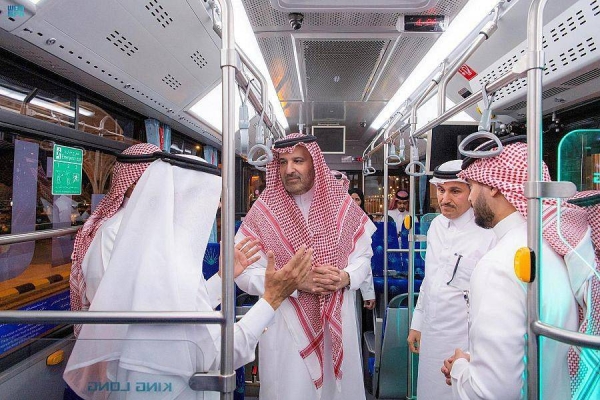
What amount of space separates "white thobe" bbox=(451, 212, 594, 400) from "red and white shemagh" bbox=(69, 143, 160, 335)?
1.50 metres

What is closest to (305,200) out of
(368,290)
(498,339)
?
(368,290)

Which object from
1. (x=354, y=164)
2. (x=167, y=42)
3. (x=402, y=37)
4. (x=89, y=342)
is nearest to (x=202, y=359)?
(x=89, y=342)

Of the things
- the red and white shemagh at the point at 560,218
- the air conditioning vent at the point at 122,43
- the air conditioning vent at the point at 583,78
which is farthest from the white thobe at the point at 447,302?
the air conditioning vent at the point at 122,43

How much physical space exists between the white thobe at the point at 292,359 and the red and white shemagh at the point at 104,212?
2.60ft

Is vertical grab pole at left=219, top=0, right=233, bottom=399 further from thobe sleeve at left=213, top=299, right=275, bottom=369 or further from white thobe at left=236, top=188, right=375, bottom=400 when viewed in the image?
white thobe at left=236, top=188, right=375, bottom=400

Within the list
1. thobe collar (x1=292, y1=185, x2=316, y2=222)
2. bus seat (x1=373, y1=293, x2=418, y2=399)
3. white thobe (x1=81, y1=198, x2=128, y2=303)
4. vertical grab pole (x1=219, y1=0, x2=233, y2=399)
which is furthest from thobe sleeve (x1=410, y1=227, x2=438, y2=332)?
white thobe (x1=81, y1=198, x2=128, y2=303)

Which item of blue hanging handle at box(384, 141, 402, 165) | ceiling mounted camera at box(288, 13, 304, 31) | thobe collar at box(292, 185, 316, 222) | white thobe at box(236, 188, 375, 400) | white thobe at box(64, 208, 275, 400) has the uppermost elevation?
ceiling mounted camera at box(288, 13, 304, 31)

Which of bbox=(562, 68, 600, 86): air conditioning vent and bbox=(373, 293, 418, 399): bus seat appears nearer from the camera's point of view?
bbox=(562, 68, 600, 86): air conditioning vent

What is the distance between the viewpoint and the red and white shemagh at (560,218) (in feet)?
4.08

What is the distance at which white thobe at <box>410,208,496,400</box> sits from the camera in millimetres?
2525

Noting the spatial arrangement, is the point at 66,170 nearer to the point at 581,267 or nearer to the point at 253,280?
the point at 253,280

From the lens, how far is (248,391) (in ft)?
10.8

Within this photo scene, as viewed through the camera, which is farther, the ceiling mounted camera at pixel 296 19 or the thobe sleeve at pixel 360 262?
the ceiling mounted camera at pixel 296 19

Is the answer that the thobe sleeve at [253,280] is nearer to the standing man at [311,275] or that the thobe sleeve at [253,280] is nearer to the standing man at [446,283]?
the standing man at [311,275]
